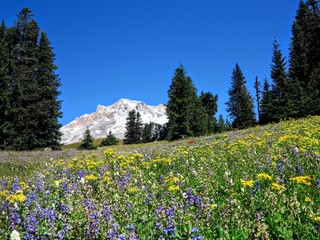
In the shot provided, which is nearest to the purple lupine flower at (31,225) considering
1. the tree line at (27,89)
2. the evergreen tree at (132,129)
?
the tree line at (27,89)

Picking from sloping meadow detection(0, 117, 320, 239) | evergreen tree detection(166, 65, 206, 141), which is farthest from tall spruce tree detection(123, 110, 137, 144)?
sloping meadow detection(0, 117, 320, 239)

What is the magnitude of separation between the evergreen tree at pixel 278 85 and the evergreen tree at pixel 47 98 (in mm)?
32568

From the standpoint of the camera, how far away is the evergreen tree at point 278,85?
164 ft

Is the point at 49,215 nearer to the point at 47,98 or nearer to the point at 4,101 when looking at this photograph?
the point at 4,101

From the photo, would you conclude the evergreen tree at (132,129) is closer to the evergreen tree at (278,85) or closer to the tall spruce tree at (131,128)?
the tall spruce tree at (131,128)

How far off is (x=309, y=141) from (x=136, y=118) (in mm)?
96258

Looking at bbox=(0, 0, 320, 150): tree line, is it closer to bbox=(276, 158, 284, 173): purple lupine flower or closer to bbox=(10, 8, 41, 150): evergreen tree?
bbox=(10, 8, 41, 150): evergreen tree

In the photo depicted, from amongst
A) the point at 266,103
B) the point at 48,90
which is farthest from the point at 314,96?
the point at 48,90

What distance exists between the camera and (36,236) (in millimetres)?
4293

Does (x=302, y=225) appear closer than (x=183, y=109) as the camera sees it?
Yes

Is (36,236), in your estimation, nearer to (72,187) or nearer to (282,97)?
(72,187)

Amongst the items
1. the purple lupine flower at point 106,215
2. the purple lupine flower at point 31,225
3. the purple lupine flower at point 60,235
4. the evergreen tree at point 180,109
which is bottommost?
the purple lupine flower at point 60,235

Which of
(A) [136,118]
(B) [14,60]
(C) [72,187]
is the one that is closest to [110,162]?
(C) [72,187]

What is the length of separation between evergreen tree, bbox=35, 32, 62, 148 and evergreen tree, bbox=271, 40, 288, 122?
3257 cm
